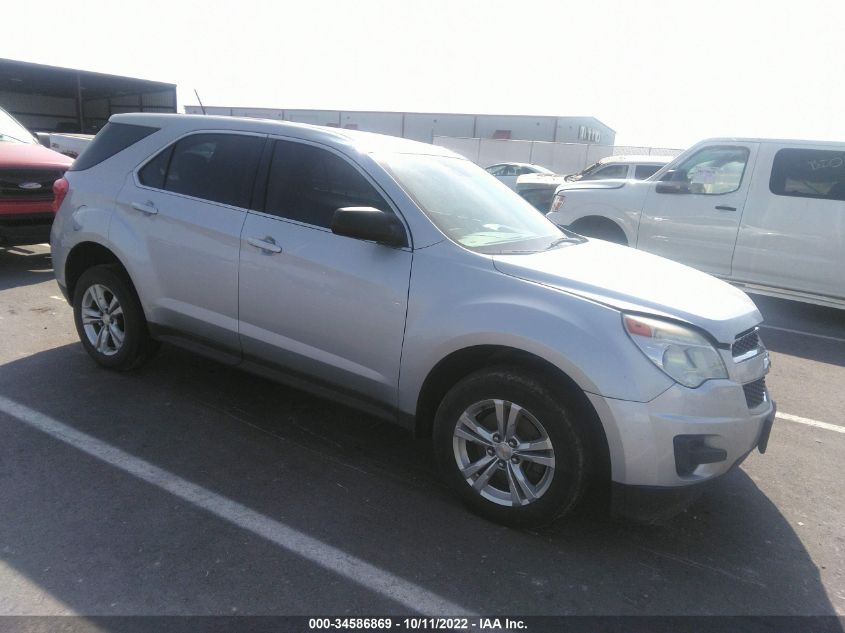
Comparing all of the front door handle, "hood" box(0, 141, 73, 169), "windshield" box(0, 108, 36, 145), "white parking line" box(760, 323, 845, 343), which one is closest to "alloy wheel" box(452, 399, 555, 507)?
the front door handle

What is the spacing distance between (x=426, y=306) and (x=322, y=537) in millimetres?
1171

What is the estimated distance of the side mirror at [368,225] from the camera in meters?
3.19

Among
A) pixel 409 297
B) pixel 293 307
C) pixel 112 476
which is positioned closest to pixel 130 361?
pixel 112 476

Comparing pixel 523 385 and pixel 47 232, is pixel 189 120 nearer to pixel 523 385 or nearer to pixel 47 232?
pixel 523 385

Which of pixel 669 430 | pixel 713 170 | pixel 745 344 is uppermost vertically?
pixel 713 170

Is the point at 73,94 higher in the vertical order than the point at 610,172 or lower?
higher

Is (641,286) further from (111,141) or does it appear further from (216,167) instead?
(111,141)

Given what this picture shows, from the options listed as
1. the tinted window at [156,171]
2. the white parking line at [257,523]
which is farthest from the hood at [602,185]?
the white parking line at [257,523]

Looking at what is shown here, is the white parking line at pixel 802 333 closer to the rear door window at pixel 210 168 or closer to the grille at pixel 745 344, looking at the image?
the grille at pixel 745 344

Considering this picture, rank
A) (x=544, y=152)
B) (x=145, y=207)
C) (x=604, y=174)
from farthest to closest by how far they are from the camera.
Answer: (x=544, y=152) < (x=604, y=174) < (x=145, y=207)

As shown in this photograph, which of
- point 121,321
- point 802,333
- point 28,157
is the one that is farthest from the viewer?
point 28,157

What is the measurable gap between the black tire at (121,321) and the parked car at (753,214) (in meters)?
6.01

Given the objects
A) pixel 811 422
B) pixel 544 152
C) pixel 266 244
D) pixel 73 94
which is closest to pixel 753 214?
pixel 811 422

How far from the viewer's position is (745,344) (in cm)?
304
